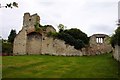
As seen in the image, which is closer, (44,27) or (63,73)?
(63,73)

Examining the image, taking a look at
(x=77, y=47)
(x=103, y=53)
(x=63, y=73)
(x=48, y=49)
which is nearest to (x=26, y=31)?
(x=48, y=49)

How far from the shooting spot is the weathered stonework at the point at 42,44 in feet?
156

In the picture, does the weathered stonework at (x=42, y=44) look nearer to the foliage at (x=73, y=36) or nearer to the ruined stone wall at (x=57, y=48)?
the ruined stone wall at (x=57, y=48)

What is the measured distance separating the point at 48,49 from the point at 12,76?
25.9 meters

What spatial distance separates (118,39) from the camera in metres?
30.2

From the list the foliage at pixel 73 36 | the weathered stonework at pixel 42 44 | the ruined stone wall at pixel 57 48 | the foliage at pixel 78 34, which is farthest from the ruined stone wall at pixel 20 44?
the foliage at pixel 78 34

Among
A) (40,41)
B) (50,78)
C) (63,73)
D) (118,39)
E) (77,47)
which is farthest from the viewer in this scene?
(40,41)

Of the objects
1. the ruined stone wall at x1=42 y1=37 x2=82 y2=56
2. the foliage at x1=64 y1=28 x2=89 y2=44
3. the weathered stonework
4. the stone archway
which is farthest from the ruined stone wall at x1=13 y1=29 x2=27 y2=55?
the foliage at x1=64 y1=28 x2=89 y2=44

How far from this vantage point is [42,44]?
163 feet

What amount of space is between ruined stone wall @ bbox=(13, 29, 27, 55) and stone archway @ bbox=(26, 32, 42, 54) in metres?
0.76

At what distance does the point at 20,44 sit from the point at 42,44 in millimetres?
4440

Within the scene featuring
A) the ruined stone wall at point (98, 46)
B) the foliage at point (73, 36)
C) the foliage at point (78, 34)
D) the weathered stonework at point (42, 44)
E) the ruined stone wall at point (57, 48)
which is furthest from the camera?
the foliage at point (78, 34)

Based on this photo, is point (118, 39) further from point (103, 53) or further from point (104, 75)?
point (103, 53)

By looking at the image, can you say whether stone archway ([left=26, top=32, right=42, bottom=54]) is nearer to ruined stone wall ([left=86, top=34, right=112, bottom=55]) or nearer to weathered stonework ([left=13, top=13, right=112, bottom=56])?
weathered stonework ([left=13, top=13, right=112, bottom=56])
